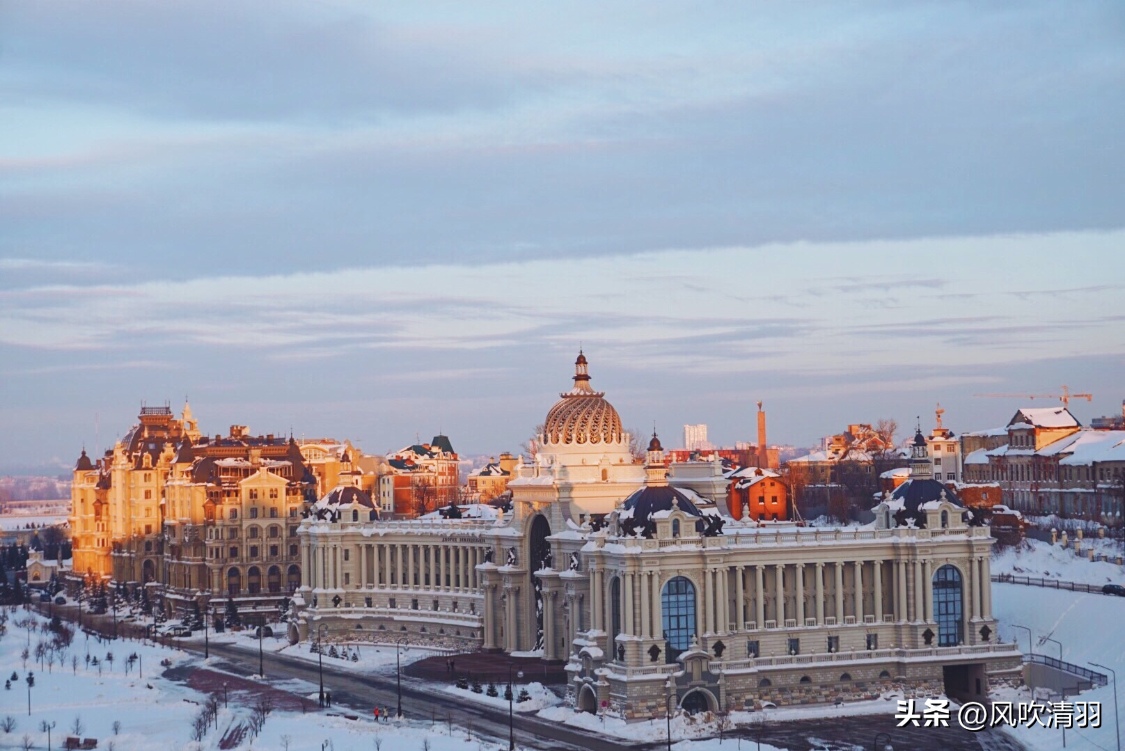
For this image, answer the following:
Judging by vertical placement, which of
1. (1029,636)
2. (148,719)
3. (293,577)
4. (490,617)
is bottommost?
(148,719)

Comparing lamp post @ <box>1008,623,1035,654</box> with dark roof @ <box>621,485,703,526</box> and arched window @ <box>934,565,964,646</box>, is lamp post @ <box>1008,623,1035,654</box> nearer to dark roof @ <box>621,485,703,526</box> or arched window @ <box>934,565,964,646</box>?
arched window @ <box>934,565,964,646</box>

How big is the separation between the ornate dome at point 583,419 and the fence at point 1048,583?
26.5m

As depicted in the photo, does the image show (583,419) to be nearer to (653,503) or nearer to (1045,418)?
(653,503)

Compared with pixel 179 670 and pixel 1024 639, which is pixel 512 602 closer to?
pixel 179 670

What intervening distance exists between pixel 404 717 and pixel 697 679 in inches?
597

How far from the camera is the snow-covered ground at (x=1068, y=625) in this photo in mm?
91975

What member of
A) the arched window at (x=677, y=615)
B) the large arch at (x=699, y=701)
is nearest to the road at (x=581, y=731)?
the large arch at (x=699, y=701)

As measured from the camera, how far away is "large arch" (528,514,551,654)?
114713 mm

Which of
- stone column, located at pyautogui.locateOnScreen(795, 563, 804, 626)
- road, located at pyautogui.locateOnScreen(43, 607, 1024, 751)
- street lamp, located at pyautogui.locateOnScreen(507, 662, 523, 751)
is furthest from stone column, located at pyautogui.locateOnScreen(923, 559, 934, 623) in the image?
street lamp, located at pyautogui.locateOnScreen(507, 662, 523, 751)

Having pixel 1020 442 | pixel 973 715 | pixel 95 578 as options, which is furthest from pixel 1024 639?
pixel 95 578

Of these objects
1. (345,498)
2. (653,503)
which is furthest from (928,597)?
(345,498)

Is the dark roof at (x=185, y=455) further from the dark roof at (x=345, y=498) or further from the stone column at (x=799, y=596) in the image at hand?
the stone column at (x=799, y=596)

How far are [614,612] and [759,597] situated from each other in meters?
7.90

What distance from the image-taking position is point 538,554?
11550 cm
